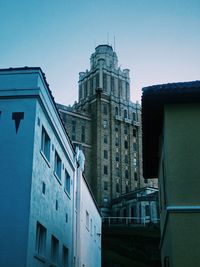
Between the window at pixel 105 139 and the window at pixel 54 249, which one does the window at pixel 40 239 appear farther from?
the window at pixel 105 139

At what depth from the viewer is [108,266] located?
39.6 metres

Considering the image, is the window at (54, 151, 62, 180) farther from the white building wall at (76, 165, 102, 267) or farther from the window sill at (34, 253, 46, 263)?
the white building wall at (76, 165, 102, 267)

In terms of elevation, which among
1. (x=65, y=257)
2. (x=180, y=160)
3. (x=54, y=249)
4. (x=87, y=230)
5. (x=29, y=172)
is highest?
A: (x=29, y=172)

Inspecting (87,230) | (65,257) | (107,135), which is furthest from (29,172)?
(107,135)

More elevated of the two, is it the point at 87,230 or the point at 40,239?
the point at 87,230

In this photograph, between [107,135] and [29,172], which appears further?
[107,135]

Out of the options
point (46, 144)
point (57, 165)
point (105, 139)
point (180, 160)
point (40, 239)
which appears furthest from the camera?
point (105, 139)

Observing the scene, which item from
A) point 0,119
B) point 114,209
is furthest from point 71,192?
point 114,209

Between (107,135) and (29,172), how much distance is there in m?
83.8

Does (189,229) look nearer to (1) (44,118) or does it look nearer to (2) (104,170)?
(1) (44,118)

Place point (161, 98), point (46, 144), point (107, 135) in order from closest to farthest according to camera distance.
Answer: point (161, 98), point (46, 144), point (107, 135)

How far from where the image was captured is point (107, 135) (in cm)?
9806

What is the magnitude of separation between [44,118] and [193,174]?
8.03 metres

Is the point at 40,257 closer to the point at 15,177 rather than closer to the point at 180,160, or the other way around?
the point at 15,177
